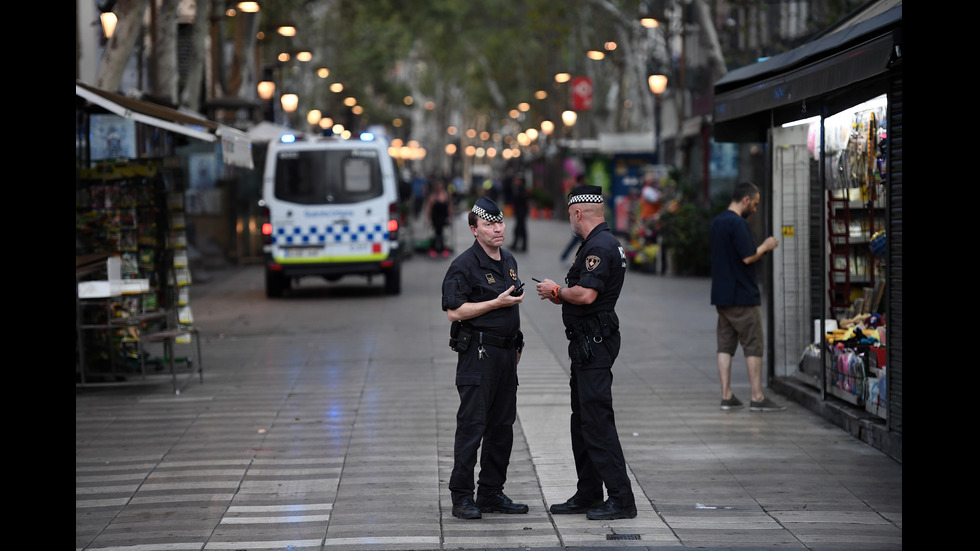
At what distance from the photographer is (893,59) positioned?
21.6 ft

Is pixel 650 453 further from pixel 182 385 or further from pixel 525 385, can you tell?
pixel 182 385

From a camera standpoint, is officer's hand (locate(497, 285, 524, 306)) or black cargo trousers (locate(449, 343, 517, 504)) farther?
black cargo trousers (locate(449, 343, 517, 504))

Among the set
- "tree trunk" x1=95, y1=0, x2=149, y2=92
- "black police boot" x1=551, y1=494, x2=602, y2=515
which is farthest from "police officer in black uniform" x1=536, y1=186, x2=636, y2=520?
"tree trunk" x1=95, y1=0, x2=149, y2=92

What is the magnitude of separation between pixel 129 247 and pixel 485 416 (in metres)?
5.70

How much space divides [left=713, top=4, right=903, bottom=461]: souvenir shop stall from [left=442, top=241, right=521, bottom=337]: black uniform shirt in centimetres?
236

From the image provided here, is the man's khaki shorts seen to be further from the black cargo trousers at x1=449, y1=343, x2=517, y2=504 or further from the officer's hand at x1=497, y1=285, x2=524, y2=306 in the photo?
the officer's hand at x1=497, y1=285, x2=524, y2=306

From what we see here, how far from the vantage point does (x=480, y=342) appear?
6.35 metres

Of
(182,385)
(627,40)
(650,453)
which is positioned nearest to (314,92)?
(627,40)

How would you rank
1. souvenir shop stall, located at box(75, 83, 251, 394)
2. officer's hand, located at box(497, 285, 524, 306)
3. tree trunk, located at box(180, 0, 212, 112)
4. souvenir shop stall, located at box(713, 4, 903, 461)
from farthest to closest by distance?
tree trunk, located at box(180, 0, 212, 112) < souvenir shop stall, located at box(75, 83, 251, 394) < souvenir shop stall, located at box(713, 4, 903, 461) < officer's hand, located at box(497, 285, 524, 306)

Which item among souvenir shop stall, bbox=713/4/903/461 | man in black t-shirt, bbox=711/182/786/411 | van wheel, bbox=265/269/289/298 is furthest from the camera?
van wheel, bbox=265/269/289/298

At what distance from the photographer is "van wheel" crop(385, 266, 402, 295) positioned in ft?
63.8

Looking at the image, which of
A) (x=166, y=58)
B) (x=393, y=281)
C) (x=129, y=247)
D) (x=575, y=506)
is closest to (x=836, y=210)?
(x=575, y=506)

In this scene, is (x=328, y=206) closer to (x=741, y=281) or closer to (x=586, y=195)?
(x=741, y=281)
